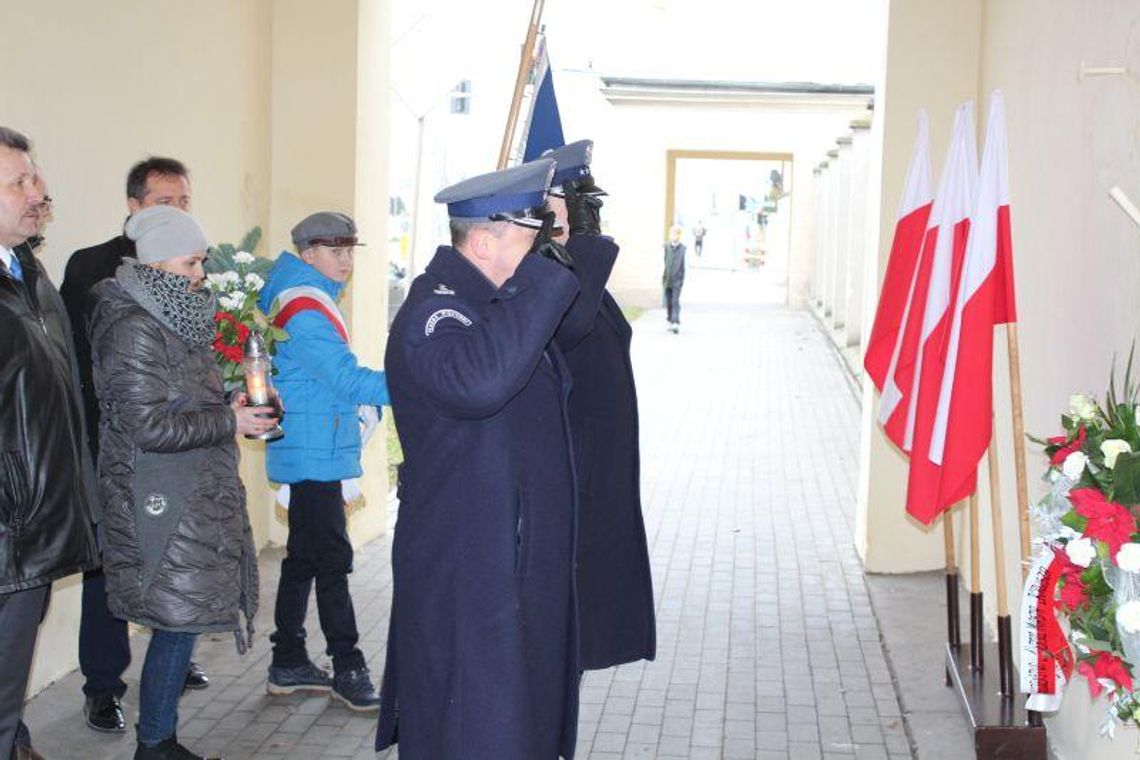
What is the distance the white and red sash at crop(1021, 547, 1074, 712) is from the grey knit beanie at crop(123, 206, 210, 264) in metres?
2.75

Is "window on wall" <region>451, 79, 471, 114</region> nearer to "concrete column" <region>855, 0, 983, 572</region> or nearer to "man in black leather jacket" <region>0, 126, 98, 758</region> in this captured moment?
"concrete column" <region>855, 0, 983, 572</region>

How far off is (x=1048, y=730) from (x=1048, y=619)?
6.50ft

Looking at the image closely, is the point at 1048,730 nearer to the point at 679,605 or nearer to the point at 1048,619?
the point at 1048,619

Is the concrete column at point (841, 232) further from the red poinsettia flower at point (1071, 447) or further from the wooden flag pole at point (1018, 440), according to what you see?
the red poinsettia flower at point (1071, 447)

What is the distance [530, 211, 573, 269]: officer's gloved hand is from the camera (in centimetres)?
341

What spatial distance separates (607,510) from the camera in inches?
175

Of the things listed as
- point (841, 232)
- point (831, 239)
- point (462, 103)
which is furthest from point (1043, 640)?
point (831, 239)

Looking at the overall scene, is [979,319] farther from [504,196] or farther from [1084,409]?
[504,196]

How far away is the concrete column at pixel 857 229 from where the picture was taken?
66.6 ft

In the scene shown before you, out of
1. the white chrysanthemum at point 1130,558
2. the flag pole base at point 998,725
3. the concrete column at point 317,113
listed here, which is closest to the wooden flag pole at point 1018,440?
the flag pole base at point 998,725

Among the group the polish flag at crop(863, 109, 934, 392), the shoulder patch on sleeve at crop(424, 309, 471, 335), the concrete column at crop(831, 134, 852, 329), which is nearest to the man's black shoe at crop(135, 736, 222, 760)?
the shoulder patch on sleeve at crop(424, 309, 471, 335)

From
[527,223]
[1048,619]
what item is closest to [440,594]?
[527,223]

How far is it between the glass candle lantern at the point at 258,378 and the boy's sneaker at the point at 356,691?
130 centimetres

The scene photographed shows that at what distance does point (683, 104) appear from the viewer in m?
29.5
